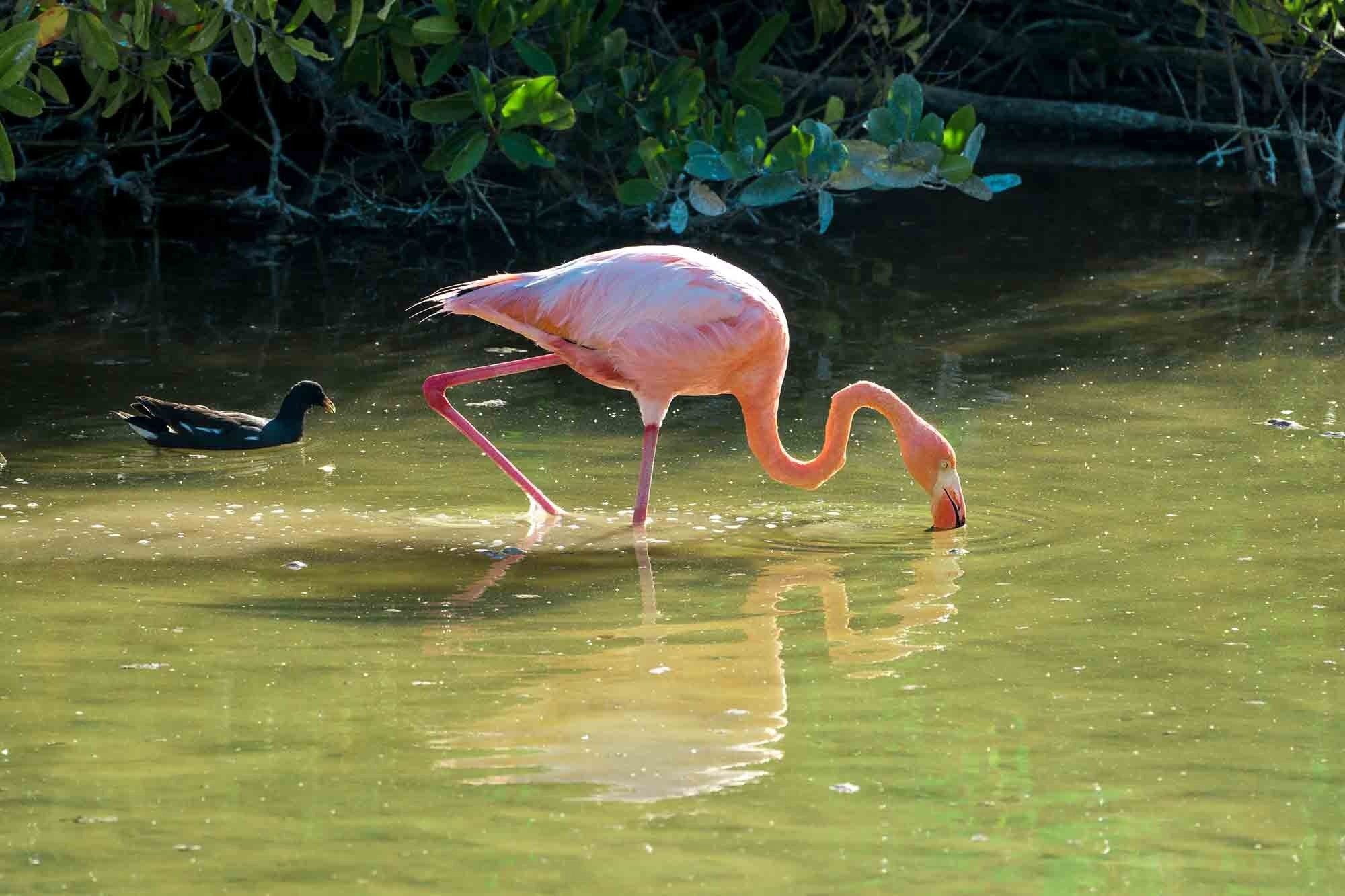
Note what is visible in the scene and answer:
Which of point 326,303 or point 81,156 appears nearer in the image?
point 326,303

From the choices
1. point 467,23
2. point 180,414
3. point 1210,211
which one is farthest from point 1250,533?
point 1210,211

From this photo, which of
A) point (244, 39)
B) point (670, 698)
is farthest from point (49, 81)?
point (670, 698)

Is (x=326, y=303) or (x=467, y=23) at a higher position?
(x=467, y=23)

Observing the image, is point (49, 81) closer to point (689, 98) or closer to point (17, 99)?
point (17, 99)

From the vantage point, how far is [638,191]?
9.41m

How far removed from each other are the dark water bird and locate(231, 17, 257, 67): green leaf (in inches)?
52.0

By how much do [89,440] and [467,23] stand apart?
413 cm

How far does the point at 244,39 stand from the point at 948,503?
2827 millimetres

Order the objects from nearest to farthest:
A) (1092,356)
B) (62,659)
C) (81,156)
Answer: (62,659) → (1092,356) → (81,156)

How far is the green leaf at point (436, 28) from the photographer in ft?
30.1

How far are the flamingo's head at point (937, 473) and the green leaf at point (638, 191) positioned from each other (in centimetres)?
337

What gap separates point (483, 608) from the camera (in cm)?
528

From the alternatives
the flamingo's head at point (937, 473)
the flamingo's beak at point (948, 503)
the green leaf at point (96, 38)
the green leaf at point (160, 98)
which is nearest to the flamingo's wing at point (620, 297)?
the flamingo's head at point (937, 473)

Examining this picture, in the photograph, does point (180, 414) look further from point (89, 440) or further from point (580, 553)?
point (580, 553)
